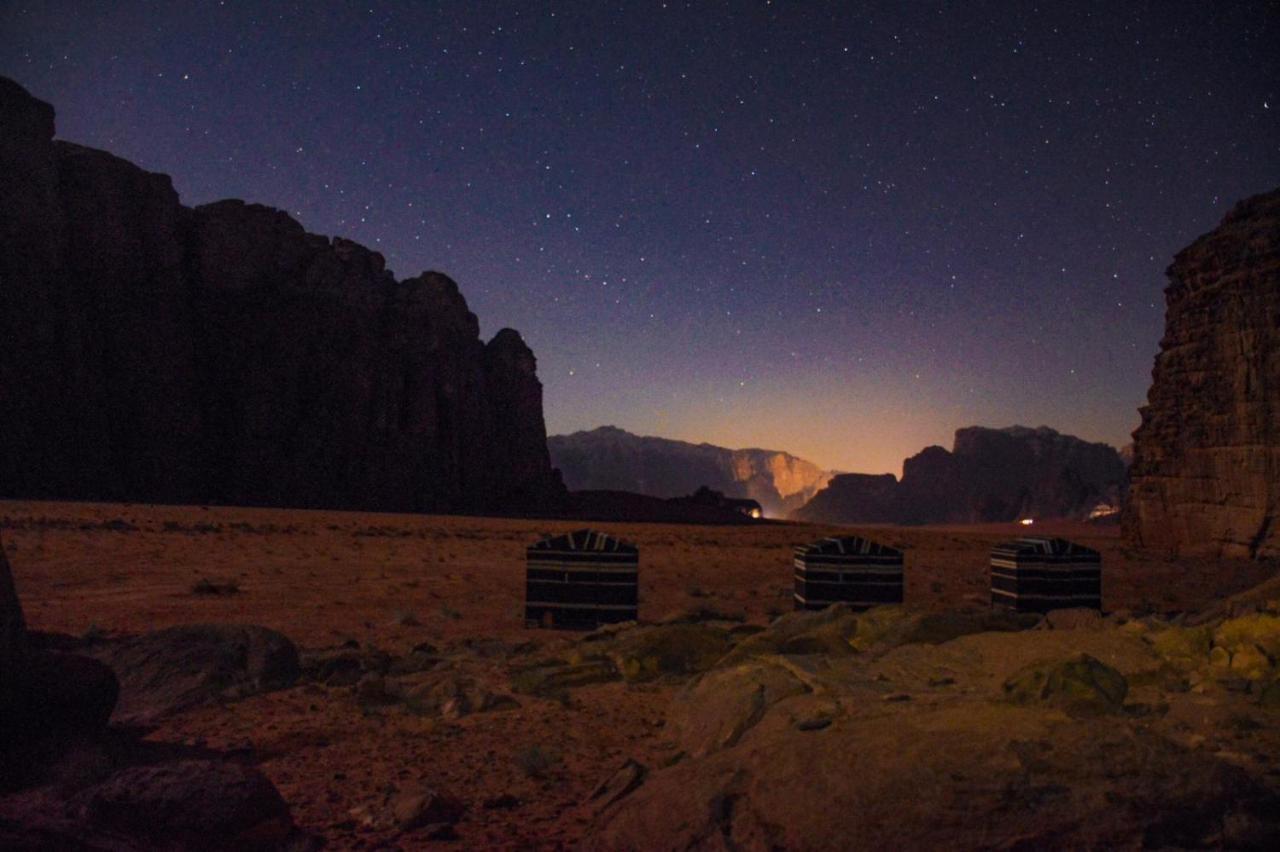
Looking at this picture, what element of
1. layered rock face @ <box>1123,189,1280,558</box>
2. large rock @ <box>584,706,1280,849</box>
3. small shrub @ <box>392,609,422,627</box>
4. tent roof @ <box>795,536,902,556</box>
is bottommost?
small shrub @ <box>392,609,422,627</box>

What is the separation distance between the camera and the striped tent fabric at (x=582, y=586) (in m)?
12.6

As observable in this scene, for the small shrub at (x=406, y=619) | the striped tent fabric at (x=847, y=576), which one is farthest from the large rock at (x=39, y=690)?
the striped tent fabric at (x=847, y=576)

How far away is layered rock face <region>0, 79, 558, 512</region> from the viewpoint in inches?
2028

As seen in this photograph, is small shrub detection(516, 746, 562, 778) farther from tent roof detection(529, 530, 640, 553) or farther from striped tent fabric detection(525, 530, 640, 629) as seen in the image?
tent roof detection(529, 530, 640, 553)

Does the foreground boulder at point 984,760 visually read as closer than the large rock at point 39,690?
Yes

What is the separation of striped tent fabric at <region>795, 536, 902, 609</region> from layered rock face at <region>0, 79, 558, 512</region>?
5089 cm

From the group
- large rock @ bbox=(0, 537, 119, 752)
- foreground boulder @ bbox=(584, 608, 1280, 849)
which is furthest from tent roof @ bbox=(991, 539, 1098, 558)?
large rock @ bbox=(0, 537, 119, 752)

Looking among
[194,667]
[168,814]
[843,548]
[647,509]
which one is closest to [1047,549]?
[843,548]

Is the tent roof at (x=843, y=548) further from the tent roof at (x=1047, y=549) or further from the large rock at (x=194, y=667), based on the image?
the large rock at (x=194, y=667)

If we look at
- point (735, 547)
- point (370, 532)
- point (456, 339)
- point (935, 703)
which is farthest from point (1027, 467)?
point (935, 703)

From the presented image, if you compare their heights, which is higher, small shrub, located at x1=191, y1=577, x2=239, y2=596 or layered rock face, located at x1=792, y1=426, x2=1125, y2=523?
layered rock face, located at x1=792, y1=426, x2=1125, y2=523

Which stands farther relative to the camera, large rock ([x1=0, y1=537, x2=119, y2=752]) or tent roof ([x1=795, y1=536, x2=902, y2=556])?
tent roof ([x1=795, y1=536, x2=902, y2=556])

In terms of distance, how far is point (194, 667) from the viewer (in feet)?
25.1

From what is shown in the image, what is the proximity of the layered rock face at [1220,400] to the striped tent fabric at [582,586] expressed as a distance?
23.1 metres
